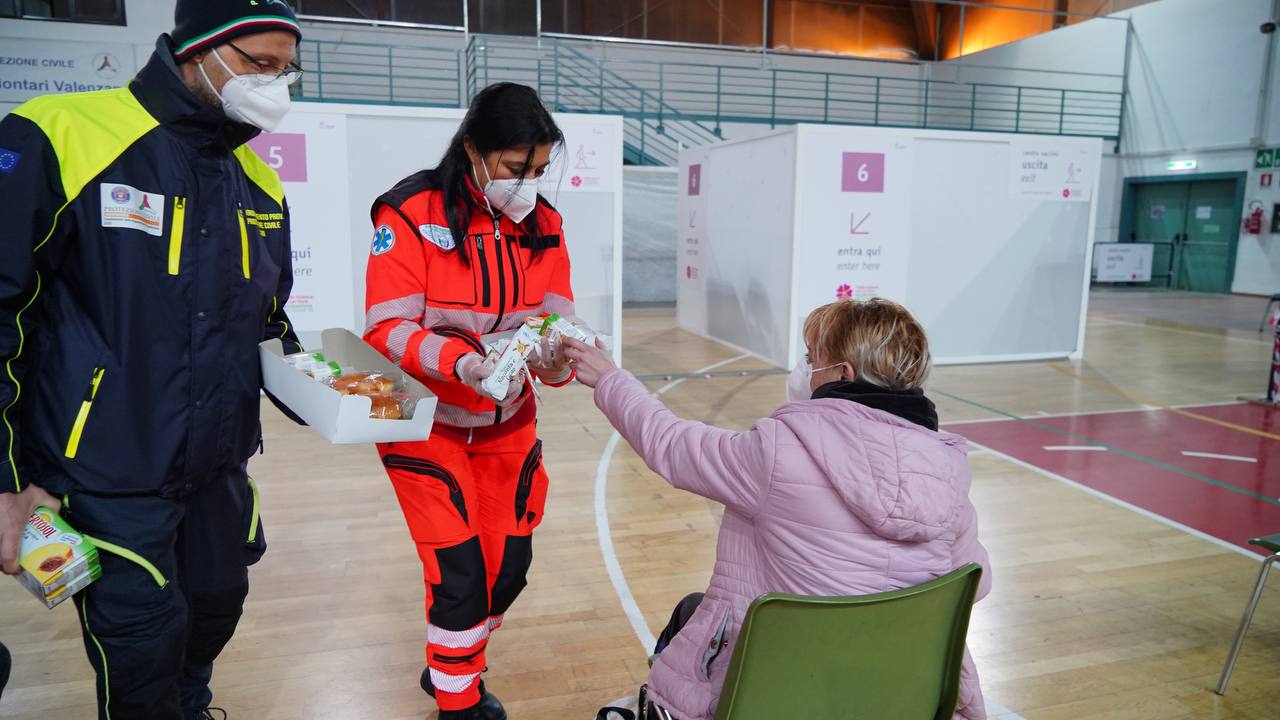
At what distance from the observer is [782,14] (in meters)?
16.9

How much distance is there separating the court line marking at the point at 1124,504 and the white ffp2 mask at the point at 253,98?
4174mm

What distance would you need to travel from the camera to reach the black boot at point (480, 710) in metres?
2.14

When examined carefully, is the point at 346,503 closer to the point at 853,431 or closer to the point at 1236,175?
the point at 853,431

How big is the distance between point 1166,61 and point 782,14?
7362mm

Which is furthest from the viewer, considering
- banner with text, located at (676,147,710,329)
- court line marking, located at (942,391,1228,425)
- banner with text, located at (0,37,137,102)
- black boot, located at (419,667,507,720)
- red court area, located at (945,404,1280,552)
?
banner with text, located at (0,37,137,102)

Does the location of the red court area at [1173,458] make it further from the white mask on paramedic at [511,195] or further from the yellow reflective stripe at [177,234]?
the yellow reflective stripe at [177,234]

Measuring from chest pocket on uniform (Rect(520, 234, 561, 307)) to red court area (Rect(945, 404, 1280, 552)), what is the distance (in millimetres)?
3581

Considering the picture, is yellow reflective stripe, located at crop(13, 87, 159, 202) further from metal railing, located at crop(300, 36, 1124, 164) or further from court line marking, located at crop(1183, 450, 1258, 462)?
metal railing, located at crop(300, 36, 1124, 164)

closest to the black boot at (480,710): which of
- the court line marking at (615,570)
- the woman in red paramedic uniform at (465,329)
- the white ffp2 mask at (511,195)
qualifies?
the woman in red paramedic uniform at (465,329)

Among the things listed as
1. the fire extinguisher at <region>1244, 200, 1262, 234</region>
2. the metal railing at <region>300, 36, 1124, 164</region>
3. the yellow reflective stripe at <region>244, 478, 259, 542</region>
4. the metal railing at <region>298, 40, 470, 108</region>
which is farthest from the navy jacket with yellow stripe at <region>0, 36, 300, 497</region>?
the fire extinguisher at <region>1244, 200, 1262, 234</region>

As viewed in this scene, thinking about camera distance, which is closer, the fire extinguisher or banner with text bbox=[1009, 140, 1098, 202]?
banner with text bbox=[1009, 140, 1098, 202]

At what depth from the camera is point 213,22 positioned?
149 cm

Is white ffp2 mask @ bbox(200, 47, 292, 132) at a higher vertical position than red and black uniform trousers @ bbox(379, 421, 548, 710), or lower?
higher

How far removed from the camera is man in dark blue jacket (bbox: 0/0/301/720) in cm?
136
